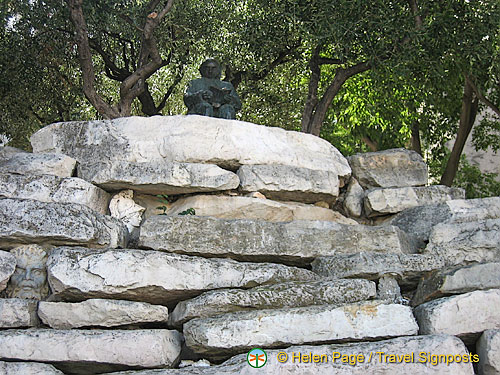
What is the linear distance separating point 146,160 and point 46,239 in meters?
1.56

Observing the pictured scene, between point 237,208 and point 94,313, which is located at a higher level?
point 237,208

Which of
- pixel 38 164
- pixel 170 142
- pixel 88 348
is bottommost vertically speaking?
pixel 88 348

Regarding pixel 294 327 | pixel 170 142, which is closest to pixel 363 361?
pixel 294 327

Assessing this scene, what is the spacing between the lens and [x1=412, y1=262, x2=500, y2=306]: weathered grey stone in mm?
5004

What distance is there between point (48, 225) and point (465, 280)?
11.5ft

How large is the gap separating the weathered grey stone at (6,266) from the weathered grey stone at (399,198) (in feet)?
12.4

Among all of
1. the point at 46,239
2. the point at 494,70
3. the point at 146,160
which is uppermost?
the point at 494,70

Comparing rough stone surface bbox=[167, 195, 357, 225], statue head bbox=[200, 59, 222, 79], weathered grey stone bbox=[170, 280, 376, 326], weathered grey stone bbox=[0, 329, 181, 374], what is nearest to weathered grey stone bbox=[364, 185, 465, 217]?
rough stone surface bbox=[167, 195, 357, 225]

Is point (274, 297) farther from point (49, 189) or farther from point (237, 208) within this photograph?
point (49, 189)

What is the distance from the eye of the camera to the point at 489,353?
4453 millimetres

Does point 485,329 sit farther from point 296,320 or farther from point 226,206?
point 226,206

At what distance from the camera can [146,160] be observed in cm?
657

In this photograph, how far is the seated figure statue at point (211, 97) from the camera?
7.70 meters

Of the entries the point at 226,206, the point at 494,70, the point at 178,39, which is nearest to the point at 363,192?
the point at 226,206
